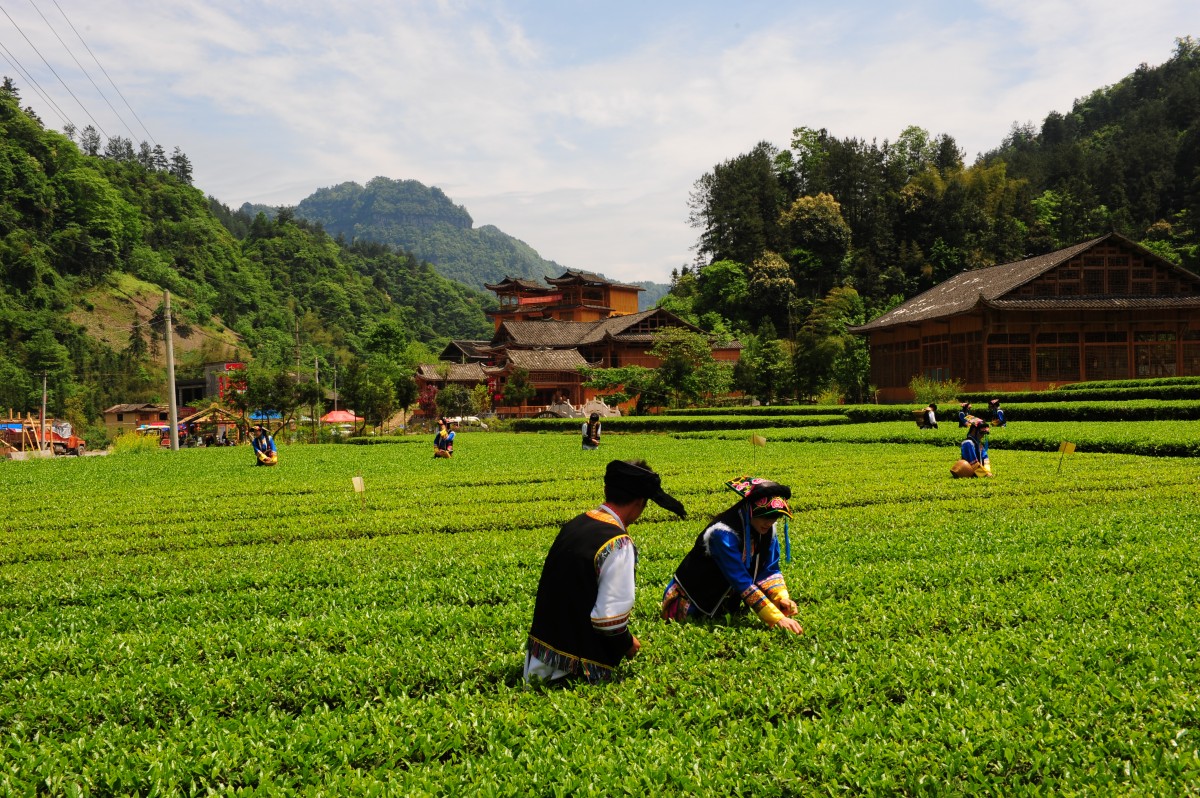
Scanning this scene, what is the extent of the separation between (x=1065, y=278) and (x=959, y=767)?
1681 inches

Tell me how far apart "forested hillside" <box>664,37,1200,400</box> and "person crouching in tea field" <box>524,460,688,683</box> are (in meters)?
52.4

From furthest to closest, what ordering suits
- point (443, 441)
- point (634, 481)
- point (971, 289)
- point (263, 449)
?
point (971, 289) → point (443, 441) → point (263, 449) → point (634, 481)

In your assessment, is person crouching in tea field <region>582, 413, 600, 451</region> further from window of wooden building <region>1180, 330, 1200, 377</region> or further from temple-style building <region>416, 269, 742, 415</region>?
window of wooden building <region>1180, 330, 1200, 377</region>

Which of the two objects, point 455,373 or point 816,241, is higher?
point 816,241

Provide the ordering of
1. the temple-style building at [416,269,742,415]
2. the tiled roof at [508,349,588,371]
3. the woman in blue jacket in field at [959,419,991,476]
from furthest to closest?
the temple-style building at [416,269,742,415]
the tiled roof at [508,349,588,371]
the woman in blue jacket in field at [959,419,991,476]

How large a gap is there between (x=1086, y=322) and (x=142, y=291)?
89431 millimetres

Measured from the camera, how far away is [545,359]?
62.1m

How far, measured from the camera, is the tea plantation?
3916 millimetres

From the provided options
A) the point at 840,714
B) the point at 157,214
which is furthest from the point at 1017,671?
the point at 157,214

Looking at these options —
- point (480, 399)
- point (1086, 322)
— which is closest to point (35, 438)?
point (480, 399)

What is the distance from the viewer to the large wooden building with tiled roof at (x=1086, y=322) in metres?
39.7

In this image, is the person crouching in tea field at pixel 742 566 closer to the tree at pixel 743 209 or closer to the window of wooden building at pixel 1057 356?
the window of wooden building at pixel 1057 356

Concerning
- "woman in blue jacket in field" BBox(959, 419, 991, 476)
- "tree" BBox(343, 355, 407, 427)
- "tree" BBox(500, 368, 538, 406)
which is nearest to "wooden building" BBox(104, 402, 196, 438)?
"tree" BBox(343, 355, 407, 427)

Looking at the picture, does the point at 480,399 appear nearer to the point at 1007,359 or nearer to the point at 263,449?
the point at 1007,359
